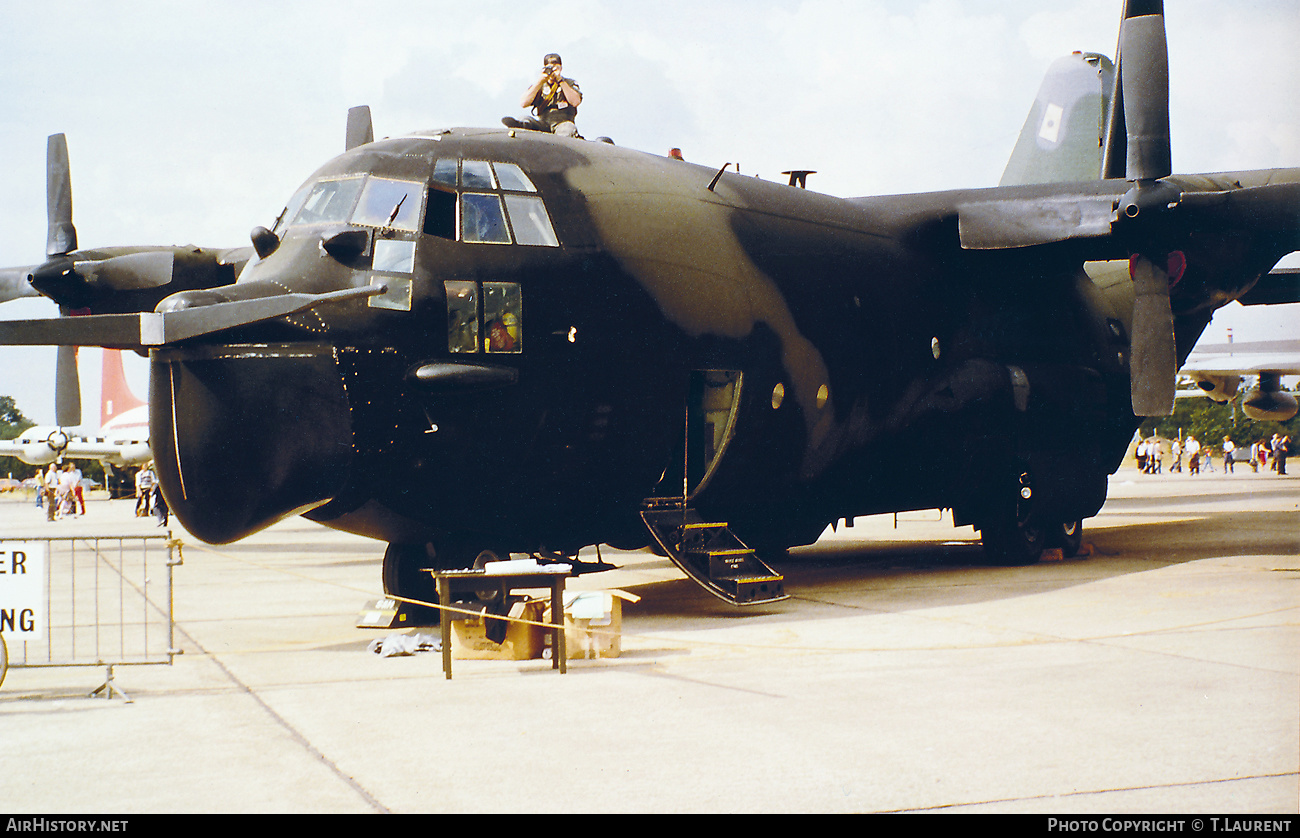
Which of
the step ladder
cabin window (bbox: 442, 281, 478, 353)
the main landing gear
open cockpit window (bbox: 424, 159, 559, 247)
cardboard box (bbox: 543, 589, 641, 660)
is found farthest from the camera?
the main landing gear

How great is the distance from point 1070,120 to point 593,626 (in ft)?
51.3

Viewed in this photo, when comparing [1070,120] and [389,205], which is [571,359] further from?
[1070,120]

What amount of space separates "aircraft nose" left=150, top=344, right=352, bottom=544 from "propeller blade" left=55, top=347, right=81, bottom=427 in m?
10.7

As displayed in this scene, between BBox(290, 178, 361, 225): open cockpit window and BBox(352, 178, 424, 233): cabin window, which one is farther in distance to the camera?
BBox(290, 178, 361, 225): open cockpit window

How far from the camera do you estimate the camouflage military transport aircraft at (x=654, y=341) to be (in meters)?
9.45

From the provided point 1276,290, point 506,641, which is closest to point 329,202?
point 506,641

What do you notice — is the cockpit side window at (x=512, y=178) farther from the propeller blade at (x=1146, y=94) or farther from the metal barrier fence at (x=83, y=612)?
the propeller blade at (x=1146, y=94)

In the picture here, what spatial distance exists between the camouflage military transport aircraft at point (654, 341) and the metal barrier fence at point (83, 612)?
130cm

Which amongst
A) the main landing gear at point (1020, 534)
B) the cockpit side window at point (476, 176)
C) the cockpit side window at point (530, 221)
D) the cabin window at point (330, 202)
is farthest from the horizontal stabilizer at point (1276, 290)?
the cabin window at point (330, 202)

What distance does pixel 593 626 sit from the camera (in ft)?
32.3

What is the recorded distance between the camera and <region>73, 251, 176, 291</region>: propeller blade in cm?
1592

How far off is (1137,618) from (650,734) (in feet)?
20.4

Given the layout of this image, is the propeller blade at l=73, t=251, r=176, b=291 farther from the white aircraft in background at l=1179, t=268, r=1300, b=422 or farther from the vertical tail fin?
the white aircraft in background at l=1179, t=268, r=1300, b=422

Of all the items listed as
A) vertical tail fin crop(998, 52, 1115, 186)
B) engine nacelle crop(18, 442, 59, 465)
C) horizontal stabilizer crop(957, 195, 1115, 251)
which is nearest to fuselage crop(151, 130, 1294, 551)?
horizontal stabilizer crop(957, 195, 1115, 251)
